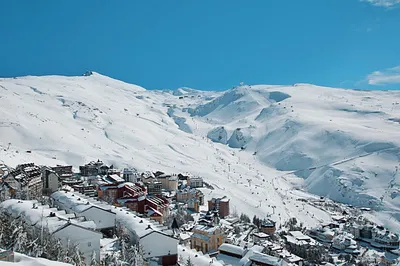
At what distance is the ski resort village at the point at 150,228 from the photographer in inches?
1028

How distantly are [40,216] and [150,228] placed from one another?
7.84 meters

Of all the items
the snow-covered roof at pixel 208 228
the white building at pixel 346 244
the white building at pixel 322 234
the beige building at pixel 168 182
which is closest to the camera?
the snow-covered roof at pixel 208 228

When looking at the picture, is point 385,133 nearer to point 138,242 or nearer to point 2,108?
point 2,108

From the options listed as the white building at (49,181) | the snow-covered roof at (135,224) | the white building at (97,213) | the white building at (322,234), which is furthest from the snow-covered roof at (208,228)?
the white building at (322,234)

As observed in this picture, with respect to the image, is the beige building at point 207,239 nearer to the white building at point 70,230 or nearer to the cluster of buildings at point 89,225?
the cluster of buildings at point 89,225

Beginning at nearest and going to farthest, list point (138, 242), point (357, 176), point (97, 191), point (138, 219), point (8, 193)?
point (138, 242)
point (138, 219)
point (8, 193)
point (97, 191)
point (357, 176)

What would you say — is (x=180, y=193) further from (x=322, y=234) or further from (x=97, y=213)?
(x=97, y=213)

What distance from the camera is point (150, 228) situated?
30.6 metres

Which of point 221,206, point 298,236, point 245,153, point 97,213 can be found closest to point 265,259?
point 97,213

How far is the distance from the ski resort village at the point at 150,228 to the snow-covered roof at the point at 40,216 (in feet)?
0.24

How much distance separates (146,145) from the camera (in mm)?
133500

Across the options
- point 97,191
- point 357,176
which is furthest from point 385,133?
point 97,191

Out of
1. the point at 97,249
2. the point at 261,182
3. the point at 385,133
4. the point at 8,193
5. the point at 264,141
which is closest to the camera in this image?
the point at 97,249

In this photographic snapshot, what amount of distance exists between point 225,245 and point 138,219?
34.7ft
